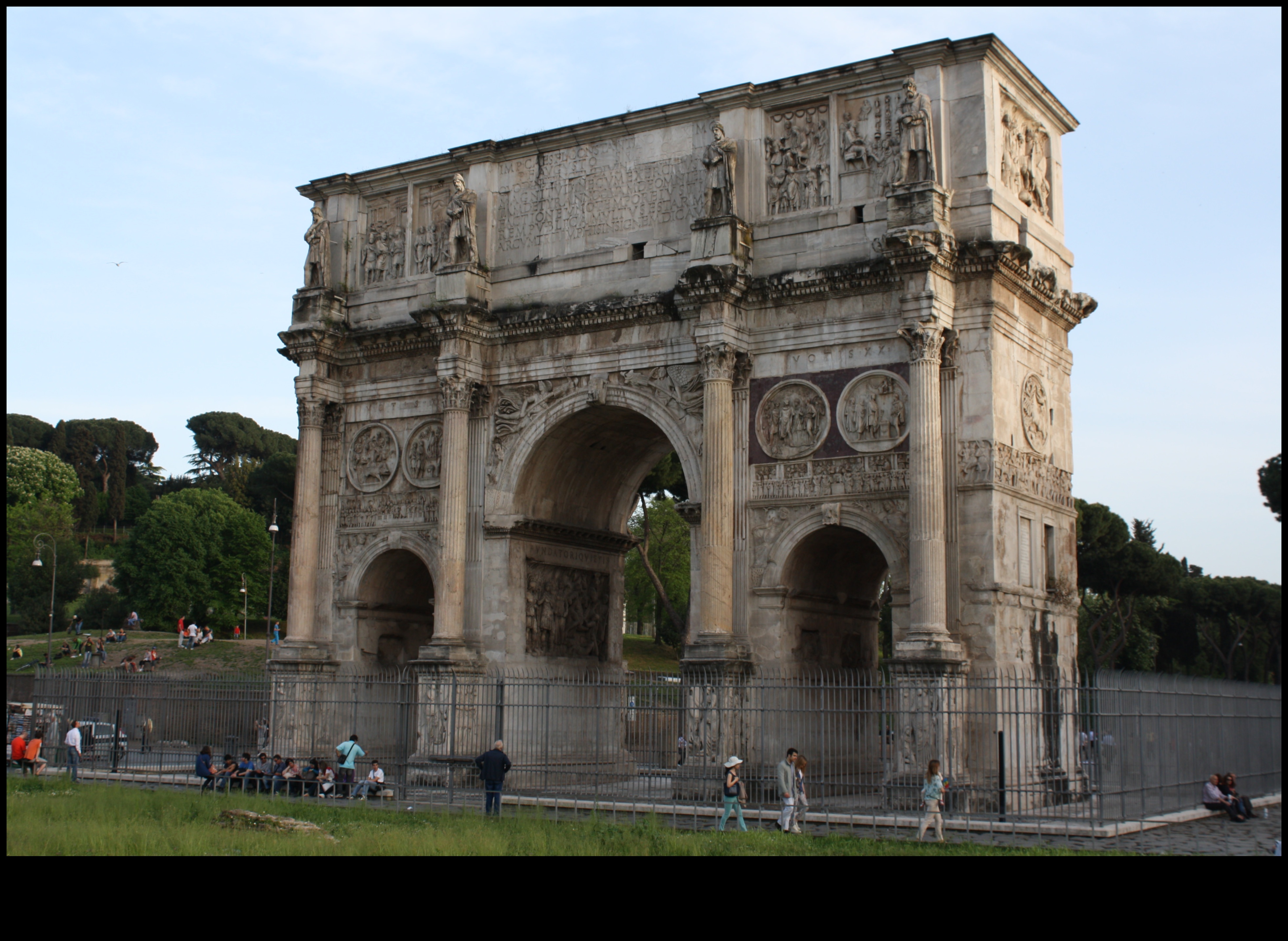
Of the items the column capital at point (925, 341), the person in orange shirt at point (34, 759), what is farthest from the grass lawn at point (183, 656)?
the column capital at point (925, 341)

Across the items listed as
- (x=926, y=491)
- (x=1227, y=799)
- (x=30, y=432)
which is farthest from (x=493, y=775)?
(x=30, y=432)

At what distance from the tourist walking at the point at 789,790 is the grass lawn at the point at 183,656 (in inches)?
1147

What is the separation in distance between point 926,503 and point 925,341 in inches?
94.9

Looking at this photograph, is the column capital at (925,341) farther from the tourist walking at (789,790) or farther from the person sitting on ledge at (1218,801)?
the person sitting on ledge at (1218,801)

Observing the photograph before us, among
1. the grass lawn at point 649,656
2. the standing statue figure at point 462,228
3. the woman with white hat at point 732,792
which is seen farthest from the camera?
the grass lawn at point 649,656

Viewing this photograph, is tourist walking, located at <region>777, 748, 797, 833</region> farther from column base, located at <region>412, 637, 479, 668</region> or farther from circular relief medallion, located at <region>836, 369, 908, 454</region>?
column base, located at <region>412, 637, 479, 668</region>

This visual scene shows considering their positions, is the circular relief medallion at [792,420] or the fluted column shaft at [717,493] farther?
the circular relief medallion at [792,420]

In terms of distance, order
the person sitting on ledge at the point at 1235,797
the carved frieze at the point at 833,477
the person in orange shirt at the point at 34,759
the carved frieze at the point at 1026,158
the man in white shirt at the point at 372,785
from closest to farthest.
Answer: the person sitting on ledge at the point at 1235,797 < the man in white shirt at the point at 372,785 < the carved frieze at the point at 833,477 < the carved frieze at the point at 1026,158 < the person in orange shirt at the point at 34,759

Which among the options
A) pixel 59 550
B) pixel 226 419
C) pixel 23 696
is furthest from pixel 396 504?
pixel 226 419

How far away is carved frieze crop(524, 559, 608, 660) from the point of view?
24.1 m

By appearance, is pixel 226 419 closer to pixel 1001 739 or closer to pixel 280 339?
pixel 280 339

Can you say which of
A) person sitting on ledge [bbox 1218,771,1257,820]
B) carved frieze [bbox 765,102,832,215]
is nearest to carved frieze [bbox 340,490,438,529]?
carved frieze [bbox 765,102,832,215]

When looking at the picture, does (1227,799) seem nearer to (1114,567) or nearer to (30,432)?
(1114,567)

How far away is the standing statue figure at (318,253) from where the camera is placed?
2573 cm
